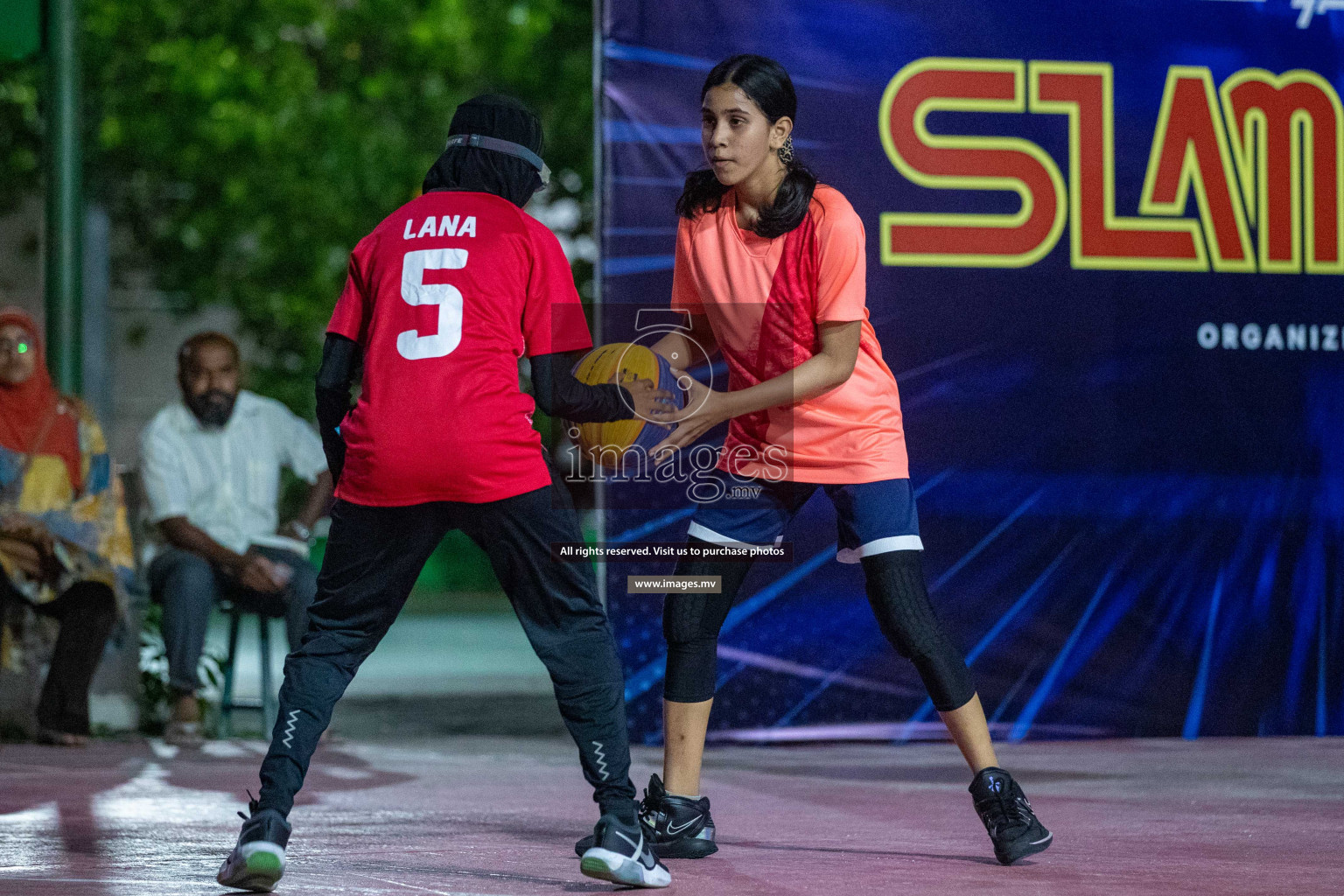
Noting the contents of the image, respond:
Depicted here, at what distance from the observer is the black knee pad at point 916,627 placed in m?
4.36

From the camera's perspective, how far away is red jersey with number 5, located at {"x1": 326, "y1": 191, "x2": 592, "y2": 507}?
3.79 meters

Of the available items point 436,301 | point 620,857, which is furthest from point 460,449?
point 620,857

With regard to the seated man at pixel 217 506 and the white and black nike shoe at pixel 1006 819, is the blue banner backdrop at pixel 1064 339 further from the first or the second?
the white and black nike shoe at pixel 1006 819

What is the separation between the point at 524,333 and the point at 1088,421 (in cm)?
357

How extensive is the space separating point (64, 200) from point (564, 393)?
5447 millimetres

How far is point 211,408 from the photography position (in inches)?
292

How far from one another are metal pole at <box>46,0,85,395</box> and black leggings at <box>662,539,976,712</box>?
4667 mm

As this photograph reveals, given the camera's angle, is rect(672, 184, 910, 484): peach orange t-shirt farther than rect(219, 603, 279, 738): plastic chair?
No

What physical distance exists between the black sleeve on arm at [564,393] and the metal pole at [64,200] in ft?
16.0

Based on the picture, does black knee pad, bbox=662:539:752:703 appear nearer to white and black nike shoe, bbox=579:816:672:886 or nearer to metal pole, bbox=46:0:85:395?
white and black nike shoe, bbox=579:816:672:886

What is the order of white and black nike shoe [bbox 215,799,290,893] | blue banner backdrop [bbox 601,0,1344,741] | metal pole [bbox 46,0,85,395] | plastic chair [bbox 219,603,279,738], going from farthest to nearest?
metal pole [bbox 46,0,85,395]
plastic chair [bbox 219,603,279,738]
blue banner backdrop [bbox 601,0,1344,741]
white and black nike shoe [bbox 215,799,290,893]

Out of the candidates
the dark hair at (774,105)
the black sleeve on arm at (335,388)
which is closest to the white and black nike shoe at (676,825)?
the black sleeve on arm at (335,388)

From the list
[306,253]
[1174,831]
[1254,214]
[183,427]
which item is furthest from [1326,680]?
[306,253]

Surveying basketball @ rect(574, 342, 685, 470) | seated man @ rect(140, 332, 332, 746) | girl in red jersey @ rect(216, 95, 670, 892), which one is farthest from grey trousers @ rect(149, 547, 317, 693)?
girl in red jersey @ rect(216, 95, 670, 892)
